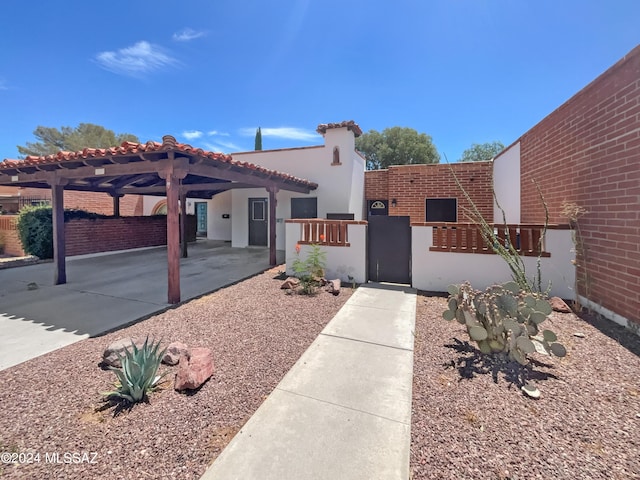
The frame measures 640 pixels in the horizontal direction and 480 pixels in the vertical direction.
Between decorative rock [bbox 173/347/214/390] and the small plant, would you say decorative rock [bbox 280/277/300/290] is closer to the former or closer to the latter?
the small plant

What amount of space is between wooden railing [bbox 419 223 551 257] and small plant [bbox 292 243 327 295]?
99.4 inches

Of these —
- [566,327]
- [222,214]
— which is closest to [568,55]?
[566,327]

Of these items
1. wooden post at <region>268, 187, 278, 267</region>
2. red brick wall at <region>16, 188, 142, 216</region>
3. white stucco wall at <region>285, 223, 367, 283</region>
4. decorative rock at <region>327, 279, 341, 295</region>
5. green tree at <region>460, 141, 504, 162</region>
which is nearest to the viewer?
decorative rock at <region>327, 279, 341, 295</region>

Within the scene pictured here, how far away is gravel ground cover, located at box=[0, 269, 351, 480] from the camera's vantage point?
70.2 inches

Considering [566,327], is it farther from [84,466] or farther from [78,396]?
[78,396]

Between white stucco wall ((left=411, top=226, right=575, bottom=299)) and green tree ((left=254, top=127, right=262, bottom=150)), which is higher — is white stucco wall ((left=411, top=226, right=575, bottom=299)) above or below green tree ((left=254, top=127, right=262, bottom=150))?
below

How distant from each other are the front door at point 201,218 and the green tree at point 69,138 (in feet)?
40.5

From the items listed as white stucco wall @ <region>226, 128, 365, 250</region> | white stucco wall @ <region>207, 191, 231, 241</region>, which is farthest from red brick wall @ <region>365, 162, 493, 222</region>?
white stucco wall @ <region>207, 191, 231, 241</region>

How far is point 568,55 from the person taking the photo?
7285 millimetres

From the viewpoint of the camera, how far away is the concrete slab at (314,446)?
5.58ft

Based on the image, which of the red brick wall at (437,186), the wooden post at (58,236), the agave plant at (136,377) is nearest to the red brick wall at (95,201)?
the wooden post at (58,236)

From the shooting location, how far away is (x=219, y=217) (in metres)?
15.4

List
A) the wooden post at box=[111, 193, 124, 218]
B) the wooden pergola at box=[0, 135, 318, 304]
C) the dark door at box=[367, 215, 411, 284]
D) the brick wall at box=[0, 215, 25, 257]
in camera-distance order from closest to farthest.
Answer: the wooden pergola at box=[0, 135, 318, 304], the dark door at box=[367, 215, 411, 284], the brick wall at box=[0, 215, 25, 257], the wooden post at box=[111, 193, 124, 218]

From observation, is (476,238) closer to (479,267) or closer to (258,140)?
(479,267)
